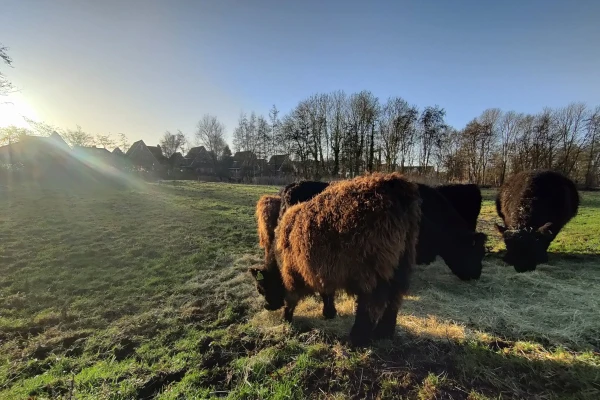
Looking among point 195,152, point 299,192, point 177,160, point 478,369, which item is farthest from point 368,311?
point 177,160

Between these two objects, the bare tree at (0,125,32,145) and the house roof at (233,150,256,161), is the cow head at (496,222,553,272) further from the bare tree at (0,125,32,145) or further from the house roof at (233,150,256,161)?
the house roof at (233,150,256,161)

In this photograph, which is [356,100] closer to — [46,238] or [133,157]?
[133,157]

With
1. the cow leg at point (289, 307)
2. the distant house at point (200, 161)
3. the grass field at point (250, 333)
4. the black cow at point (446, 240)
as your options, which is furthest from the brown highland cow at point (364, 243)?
the distant house at point (200, 161)

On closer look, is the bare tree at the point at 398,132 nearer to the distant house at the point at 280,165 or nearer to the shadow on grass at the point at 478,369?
the distant house at the point at 280,165

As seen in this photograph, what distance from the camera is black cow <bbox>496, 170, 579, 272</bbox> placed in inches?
254

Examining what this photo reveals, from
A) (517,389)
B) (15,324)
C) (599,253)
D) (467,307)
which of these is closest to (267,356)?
(517,389)

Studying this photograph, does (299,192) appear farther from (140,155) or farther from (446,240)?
(140,155)

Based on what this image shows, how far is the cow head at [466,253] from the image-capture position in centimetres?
489

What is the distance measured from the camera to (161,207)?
1540 centimetres

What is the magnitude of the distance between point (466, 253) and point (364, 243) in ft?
8.97

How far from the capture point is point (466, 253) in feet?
16.4

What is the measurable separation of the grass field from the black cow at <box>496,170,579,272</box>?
54 centimetres

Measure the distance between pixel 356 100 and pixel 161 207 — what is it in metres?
35.9

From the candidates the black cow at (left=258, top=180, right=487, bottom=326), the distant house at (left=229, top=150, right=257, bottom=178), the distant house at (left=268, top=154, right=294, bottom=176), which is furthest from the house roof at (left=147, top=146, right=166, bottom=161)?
the black cow at (left=258, top=180, right=487, bottom=326)
